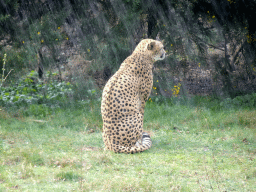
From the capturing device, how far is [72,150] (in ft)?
15.5

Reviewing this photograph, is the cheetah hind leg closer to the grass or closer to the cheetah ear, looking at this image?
the grass

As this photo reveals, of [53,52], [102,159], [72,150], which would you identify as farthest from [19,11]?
[102,159]

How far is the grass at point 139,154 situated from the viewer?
3.33 meters

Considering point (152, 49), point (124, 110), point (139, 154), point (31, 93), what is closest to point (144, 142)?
point (139, 154)

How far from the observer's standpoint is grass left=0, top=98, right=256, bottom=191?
10.9ft

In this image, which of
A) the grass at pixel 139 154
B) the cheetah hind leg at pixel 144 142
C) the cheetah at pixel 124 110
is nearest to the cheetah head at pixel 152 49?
the cheetah at pixel 124 110

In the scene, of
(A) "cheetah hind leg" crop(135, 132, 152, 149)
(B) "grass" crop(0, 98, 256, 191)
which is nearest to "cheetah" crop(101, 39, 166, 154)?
(A) "cheetah hind leg" crop(135, 132, 152, 149)

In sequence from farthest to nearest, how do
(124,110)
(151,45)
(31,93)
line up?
1. (31,93)
2. (151,45)
3. (124,110)

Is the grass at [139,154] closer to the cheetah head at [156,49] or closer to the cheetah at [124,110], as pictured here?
the cheetah at [124,110]

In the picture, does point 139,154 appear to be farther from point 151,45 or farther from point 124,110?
→ point 151,45

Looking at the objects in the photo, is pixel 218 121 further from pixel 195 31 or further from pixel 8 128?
pixel 8 128

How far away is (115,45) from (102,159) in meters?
4.61

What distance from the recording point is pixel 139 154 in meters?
4.48

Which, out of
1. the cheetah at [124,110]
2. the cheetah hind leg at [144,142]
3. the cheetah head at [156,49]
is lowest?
the cheetah hind leg at [144,142]
